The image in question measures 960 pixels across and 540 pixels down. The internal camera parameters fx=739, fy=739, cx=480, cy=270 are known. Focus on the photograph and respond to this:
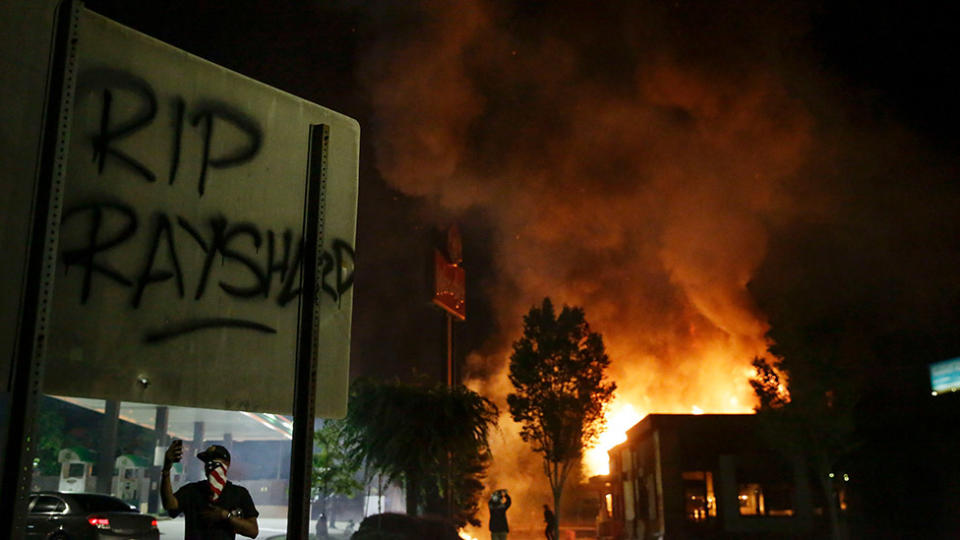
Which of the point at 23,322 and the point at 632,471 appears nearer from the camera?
the point at 23,322

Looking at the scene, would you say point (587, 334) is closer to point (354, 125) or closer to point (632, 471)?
point (632, 471)

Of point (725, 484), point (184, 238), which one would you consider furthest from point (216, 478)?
point (725, 484)

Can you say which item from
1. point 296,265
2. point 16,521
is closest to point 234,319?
point 296,265

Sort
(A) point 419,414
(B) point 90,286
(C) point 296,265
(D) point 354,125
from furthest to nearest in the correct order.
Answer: (A) point 419,414, (D) point 354,125, (C) point 296,265, (B) point 90,286

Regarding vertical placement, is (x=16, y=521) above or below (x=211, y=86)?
below

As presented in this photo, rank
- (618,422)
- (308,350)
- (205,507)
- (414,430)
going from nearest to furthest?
(308,350), (205,507), (414,430), (618,422)

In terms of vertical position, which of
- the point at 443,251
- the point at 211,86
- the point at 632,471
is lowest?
the point at 632,471

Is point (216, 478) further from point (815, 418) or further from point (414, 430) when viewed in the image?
point (815, 418)

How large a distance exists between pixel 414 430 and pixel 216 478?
17.3 m

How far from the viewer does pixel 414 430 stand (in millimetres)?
21359

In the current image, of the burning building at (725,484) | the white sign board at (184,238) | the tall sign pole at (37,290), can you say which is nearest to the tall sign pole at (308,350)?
the white sign board at (184,238)

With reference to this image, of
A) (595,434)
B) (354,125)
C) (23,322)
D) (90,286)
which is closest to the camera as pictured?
(23,322)

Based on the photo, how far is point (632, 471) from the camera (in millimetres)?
38281

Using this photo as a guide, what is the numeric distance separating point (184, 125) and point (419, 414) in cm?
1945
